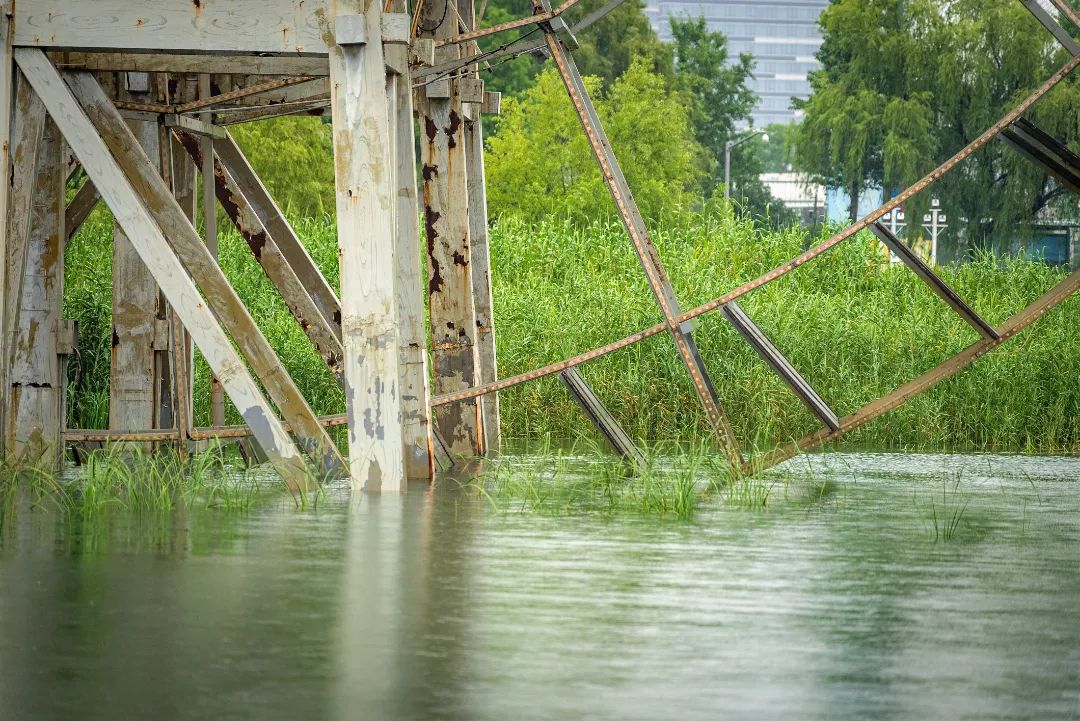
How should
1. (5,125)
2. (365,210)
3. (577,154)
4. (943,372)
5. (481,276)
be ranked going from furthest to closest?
(577,154) < (481,276) < (943,372) < (5,125) < (365,210)

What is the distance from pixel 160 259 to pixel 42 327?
5.39ft

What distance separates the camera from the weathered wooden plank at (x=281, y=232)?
13.6 metres

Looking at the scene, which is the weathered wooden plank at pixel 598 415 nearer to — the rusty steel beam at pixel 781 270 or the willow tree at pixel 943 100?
the rusty steel beam at pixel 781 270

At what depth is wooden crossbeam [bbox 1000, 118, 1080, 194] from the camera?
12367mm

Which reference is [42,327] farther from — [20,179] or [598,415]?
[598,415]

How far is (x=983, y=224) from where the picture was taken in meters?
35.6

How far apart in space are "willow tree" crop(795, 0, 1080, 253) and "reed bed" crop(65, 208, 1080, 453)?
1064cm

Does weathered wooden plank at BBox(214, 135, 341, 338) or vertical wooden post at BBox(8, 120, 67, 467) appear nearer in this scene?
vertical wooden post at BBox(8, 120, 67, 467)

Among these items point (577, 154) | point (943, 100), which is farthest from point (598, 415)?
point (943, 100)

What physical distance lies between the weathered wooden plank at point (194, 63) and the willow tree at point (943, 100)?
2137cm

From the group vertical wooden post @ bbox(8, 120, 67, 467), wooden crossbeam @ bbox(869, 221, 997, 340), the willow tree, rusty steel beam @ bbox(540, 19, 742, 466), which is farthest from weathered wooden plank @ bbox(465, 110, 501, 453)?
the willow tree

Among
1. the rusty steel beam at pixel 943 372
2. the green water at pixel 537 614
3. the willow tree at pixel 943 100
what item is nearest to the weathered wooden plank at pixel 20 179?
the green water at pixel 537 614

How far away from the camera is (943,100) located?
120 ft

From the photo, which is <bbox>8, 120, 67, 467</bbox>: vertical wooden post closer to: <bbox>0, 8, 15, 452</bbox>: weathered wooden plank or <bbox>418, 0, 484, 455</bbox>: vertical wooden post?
<bbox>0, 8, 15, 452</bbox>: weathered wooden plank
